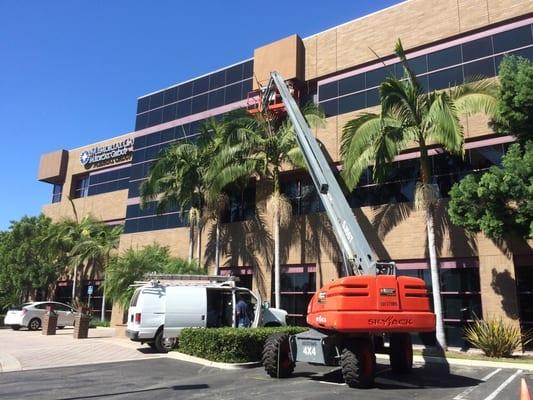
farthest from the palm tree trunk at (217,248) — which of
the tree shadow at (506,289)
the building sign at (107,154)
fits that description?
the building sign at (107,154)

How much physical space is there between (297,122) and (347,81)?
28.5ft

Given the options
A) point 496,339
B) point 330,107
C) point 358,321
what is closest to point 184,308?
point 358,321

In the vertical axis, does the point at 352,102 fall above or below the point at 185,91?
below

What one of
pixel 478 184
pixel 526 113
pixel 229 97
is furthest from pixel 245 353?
pixel 229 97

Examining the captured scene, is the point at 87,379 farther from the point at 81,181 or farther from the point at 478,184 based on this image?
the point at 81,181

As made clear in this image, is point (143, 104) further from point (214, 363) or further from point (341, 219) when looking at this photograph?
point (341, 219)

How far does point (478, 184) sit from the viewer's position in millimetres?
15086

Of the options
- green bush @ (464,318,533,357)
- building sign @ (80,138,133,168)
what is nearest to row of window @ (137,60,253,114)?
building sign @ (80,138,133,168)

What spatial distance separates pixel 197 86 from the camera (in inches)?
1200

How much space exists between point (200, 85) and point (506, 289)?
20.6 m

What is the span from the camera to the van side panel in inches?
645

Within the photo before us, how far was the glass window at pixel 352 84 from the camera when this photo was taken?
2291 cm

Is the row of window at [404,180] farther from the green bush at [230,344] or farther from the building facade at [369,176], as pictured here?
the green bush at [230,344]

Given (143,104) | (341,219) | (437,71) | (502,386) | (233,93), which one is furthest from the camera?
(143,104)
